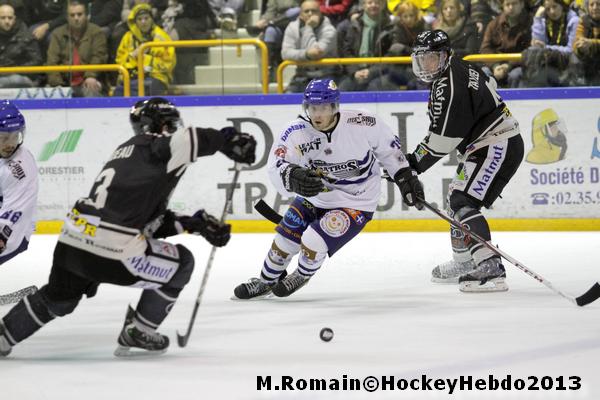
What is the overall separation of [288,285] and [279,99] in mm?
3522

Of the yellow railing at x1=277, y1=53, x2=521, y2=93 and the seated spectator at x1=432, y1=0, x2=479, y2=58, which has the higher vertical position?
the seated spectator at x1=432, y1=0, x2=479, y2=58

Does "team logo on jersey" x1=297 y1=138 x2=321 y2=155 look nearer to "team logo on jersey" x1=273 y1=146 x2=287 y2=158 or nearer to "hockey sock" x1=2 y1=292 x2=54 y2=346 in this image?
"team logo on jersey" x1=273 y1=146 x2=287 y2=158

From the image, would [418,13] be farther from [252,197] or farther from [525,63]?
[252,197]

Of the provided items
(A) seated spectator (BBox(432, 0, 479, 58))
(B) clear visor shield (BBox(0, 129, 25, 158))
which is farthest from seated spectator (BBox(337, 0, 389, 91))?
(B) clear visor shield (BBox(0, 129, 25, 158))

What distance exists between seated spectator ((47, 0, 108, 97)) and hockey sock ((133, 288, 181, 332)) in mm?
5387

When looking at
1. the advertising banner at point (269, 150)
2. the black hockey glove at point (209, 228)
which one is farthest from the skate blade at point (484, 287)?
the advertising banner at point (269, 150)

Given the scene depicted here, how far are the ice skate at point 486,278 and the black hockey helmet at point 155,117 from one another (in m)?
2.31

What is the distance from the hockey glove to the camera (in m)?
5.39

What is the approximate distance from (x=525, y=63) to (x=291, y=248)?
373 centimetres

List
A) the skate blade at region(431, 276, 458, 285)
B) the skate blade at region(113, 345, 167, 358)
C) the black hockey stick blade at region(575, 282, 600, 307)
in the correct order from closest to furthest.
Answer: the skate blade at region(113, 345, 167, 358) < the black hockey stick blade at region(575, 282, 600, 307) < the skate blade at region(431, 276, 458, 285)

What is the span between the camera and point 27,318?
4.12 metres

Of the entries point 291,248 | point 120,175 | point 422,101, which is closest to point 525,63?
point 422,101

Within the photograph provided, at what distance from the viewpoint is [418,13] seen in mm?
8969

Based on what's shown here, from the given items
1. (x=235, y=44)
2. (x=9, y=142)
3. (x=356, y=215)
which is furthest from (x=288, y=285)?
(x=235, y=44)
